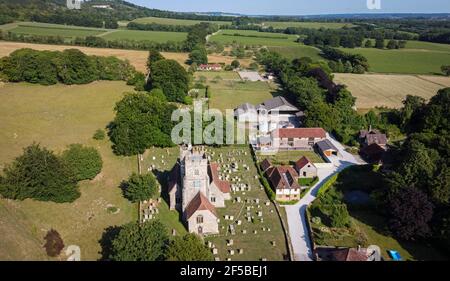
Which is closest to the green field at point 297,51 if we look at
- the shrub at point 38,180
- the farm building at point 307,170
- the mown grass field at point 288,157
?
the mown grass field at point 288,157

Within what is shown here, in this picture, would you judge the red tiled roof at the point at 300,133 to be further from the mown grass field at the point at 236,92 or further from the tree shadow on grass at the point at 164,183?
the mown grass field at the point at 236,92

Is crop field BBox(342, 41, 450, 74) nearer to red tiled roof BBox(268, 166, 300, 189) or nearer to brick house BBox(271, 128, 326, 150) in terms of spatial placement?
brick house BBox(271, 128, 326, 150)

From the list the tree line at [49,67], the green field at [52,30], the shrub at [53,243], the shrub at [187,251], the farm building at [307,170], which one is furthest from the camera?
the green field at [52,30]

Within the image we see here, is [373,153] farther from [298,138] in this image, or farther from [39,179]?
[39,179]
